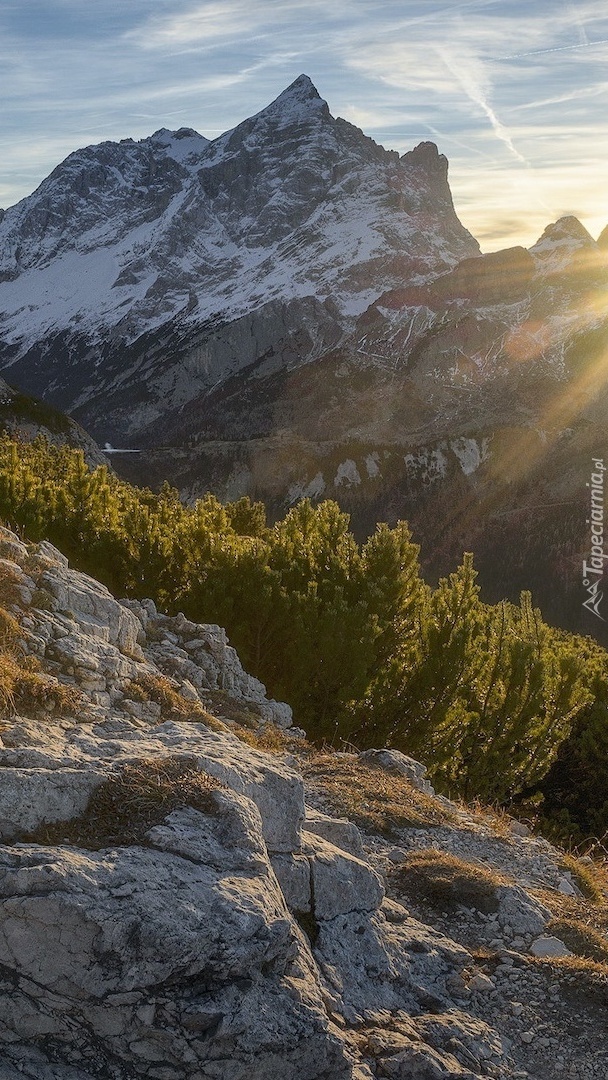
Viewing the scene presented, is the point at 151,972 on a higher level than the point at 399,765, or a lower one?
higher

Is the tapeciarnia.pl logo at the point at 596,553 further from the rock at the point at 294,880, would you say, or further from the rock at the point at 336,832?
the rock at the point at 294,880

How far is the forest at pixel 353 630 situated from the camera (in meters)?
19.8

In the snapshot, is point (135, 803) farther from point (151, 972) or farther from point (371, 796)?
point (371, 796)

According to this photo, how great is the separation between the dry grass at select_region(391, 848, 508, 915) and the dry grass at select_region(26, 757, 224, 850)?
3.01 m

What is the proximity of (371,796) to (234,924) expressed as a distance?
5.51m

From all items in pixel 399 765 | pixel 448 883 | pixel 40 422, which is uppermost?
pixel 40 422

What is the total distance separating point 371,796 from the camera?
449 inches

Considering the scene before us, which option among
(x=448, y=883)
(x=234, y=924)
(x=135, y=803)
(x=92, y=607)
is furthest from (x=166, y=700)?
(x=234, y=924)

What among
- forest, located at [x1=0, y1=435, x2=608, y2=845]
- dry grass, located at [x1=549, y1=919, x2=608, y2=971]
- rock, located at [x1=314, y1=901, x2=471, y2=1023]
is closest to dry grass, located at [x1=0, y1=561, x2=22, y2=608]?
rock, located at [x1=314, y1=901, x2=471, y2=1023]

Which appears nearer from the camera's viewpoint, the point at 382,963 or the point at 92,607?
the point at 382,963

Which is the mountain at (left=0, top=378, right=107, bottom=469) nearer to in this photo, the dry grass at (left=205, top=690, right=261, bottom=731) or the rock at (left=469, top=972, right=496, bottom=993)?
the dry grass at (left=205, top=690, right=261, bottom=731)

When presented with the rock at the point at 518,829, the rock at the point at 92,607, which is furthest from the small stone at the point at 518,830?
the rock at the point at 92,607

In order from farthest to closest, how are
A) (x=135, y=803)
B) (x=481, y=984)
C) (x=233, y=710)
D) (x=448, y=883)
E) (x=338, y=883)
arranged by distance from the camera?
(x=233, y=710), (x=448, y=883), (x=338, y=883), (x=481, y=984), (x=135, y=803)

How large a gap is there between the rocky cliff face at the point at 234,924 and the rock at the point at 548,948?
3 centimetres
